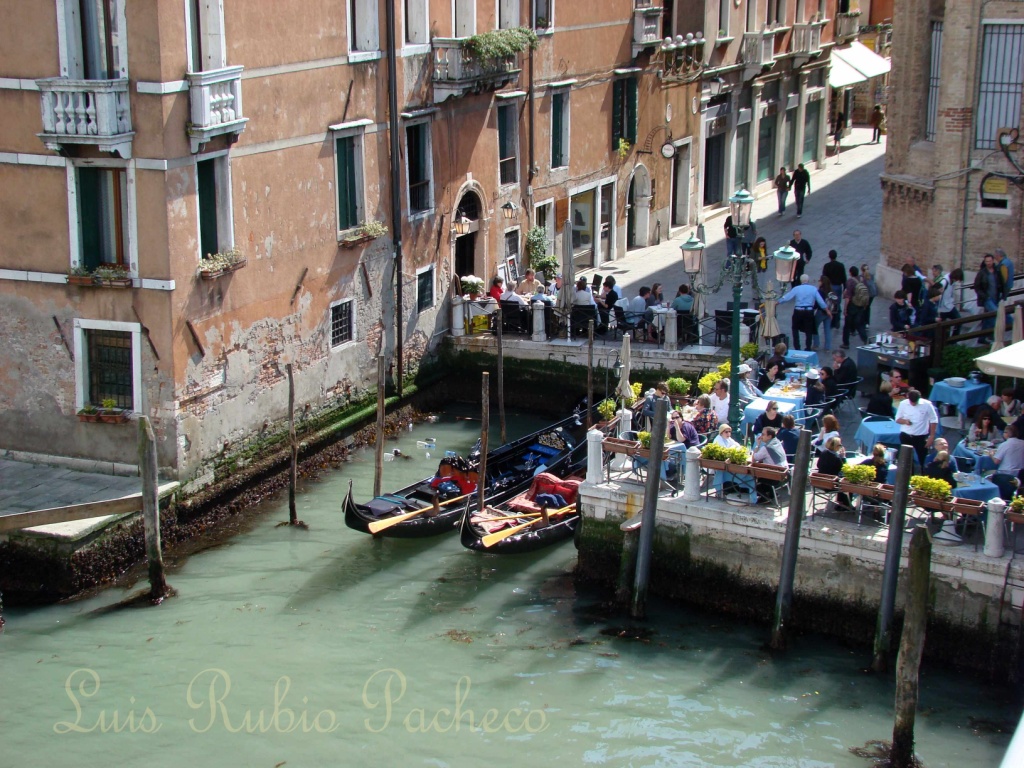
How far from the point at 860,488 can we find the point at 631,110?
48.9ft

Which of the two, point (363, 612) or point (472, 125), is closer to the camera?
point (363, 612)

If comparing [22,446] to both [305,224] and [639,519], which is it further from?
[639,519]

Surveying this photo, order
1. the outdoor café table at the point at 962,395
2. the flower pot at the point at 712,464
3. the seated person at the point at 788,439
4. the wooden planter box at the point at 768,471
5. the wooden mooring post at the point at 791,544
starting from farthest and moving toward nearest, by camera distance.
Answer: the outdoor café table at the point at 962,395, the seated person at the point at 788,439, the flower pot at the point at 712,464, the wooden planter box at the point at 768,471, the wooden mooring post at the point at 791,544

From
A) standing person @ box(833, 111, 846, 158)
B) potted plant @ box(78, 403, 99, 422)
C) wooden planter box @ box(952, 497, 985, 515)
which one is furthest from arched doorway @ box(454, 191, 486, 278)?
standing person @ box(833, 111, 846, 158)

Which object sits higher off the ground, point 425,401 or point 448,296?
point 448,296

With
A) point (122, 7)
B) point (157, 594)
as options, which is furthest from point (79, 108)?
point (157, 594)

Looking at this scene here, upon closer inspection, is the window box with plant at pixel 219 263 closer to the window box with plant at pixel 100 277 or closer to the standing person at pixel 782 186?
the window box with plant at pixel 100 277

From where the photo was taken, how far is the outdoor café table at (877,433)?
14.5 m

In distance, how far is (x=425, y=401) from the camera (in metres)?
21.2

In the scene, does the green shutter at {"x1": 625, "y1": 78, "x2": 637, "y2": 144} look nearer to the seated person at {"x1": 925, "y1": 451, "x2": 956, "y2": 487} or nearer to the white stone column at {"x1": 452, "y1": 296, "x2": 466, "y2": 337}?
the white stone column at {"x1": 452, "y1": 296, "x2": 466, "y2": 337}

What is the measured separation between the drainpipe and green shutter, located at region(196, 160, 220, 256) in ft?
12.6

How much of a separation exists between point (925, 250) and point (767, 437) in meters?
8.82

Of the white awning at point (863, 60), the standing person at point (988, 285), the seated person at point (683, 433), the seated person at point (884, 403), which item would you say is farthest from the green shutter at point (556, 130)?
the white awning at point (863, 60)

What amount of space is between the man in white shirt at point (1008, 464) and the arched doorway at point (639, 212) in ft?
48.3
